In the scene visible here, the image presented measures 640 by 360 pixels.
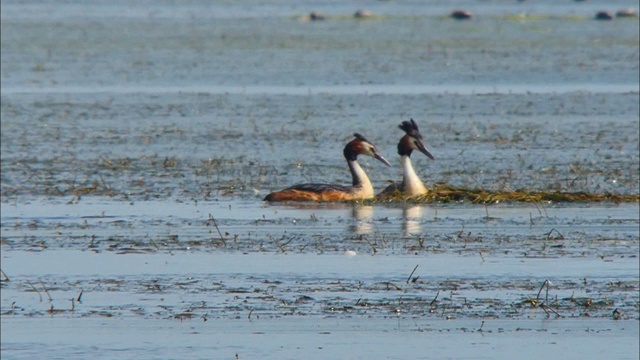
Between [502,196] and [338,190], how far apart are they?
1.49 metres

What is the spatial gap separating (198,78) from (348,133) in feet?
35.8

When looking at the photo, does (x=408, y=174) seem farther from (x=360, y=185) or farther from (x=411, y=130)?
(x=411, y=130)

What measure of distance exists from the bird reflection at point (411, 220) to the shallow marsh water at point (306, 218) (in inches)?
1.4

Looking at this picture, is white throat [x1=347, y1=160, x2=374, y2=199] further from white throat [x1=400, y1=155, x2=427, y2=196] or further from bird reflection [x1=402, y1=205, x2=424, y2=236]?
bird reflection [x1=402, y1=205, x2=424, y2=236]

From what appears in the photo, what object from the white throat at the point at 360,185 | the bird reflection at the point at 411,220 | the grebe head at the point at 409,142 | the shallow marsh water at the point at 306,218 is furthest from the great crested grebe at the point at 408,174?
the shallow marsh water at the point at 306,218

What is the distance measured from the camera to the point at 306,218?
14.0 m

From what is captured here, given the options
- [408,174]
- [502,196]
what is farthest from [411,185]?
[502,196]

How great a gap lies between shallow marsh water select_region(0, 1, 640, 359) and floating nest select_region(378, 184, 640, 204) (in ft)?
0.42

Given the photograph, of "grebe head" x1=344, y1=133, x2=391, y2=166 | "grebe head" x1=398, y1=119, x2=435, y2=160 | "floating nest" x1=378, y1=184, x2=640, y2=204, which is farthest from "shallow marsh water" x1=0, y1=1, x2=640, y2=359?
"grebe head" x1=344, y1=133, x2=391, y2=166

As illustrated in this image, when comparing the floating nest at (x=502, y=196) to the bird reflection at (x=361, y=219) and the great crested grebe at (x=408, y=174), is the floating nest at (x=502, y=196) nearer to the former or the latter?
the great crested grebe at (x=408, y=174)

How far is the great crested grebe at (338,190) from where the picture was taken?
14.7 meters

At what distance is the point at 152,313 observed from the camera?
31.3ft

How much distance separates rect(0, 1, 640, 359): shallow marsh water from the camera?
30.0 ft

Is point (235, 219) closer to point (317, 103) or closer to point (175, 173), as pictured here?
point (175, 173)
